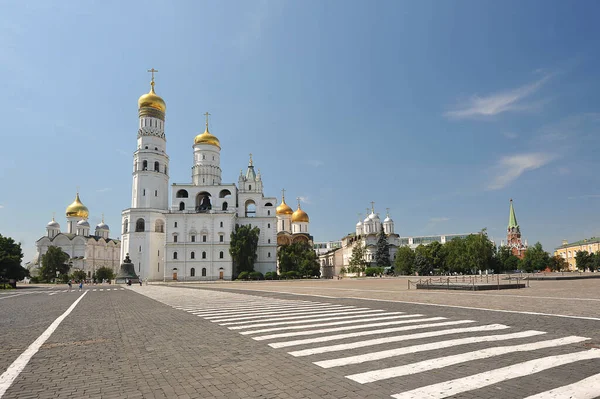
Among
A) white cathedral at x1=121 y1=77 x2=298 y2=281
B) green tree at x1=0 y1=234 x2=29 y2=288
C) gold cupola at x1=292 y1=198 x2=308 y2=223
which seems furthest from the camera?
gold cupola at x1=292 y1=198 x2=308 y2=223

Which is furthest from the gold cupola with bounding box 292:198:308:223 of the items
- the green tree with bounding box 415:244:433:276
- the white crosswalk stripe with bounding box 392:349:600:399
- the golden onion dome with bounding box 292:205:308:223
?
the white crosswalk stripe with bounding box 392:349:600:399

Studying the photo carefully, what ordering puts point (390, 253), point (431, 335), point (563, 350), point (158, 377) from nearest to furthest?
point (158, 377), point (563, 350), point (431, 335), point (390, 253)

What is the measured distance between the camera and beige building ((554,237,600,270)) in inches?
4269

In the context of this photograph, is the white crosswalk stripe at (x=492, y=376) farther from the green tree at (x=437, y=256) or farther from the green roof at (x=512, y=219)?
the green roof at (x=512, y=219)

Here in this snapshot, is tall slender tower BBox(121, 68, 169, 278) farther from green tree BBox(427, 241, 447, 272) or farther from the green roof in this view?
the green roof

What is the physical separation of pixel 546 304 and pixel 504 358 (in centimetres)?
995

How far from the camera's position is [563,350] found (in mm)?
7145

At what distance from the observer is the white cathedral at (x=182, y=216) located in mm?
71188

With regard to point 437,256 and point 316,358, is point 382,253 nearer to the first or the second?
point 437,256

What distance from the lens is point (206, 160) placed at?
259 ft

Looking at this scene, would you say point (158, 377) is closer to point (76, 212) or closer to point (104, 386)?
point (104, 386)

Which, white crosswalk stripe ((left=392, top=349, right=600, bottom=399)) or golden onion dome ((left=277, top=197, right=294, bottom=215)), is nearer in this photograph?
white crosswalk stripe ((left=392, top=349, right=600, bottom=399))

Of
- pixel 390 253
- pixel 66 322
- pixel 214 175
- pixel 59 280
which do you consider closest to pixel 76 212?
pixel 59 280

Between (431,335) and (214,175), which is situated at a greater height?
(214,175)
